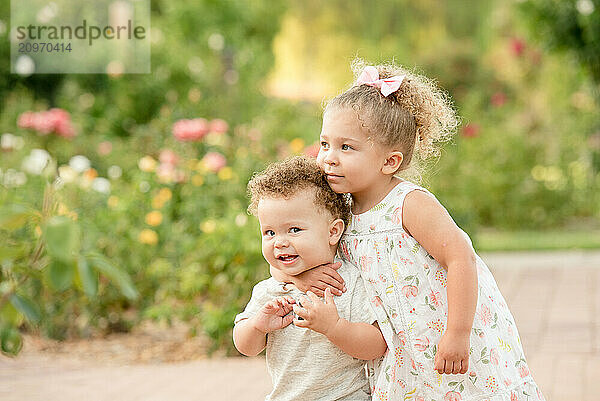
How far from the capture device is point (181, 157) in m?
5.91

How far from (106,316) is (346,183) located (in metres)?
3.38

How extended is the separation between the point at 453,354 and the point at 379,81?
0.67 m

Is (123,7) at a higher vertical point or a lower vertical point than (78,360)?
higher

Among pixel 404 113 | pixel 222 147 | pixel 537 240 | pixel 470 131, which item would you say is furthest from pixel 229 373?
pixel 470 131

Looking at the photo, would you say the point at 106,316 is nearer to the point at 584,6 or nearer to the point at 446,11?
the point at 584,6

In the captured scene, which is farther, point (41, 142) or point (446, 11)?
point (446, 11)

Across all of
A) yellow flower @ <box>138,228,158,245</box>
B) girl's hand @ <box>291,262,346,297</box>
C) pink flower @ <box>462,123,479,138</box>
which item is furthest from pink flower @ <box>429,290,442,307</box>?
pink flower @ <box>462,123,479,138</box>

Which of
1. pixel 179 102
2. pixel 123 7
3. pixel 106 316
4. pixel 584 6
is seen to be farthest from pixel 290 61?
pixel 106 316

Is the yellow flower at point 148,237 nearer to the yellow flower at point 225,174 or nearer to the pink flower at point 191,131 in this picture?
the yellow flower at point 225,174

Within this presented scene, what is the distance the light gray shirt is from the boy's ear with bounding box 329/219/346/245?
0.08 m

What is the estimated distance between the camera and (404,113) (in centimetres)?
217

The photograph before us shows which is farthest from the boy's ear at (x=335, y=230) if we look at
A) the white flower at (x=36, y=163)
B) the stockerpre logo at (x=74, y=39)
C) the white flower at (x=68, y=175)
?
the stockerpre logo at (x=74, y=39)

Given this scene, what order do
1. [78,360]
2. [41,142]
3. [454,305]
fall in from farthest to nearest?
[41,142] → [78,360] → [454,305]

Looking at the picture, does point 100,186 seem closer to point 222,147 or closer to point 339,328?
point 222,147
